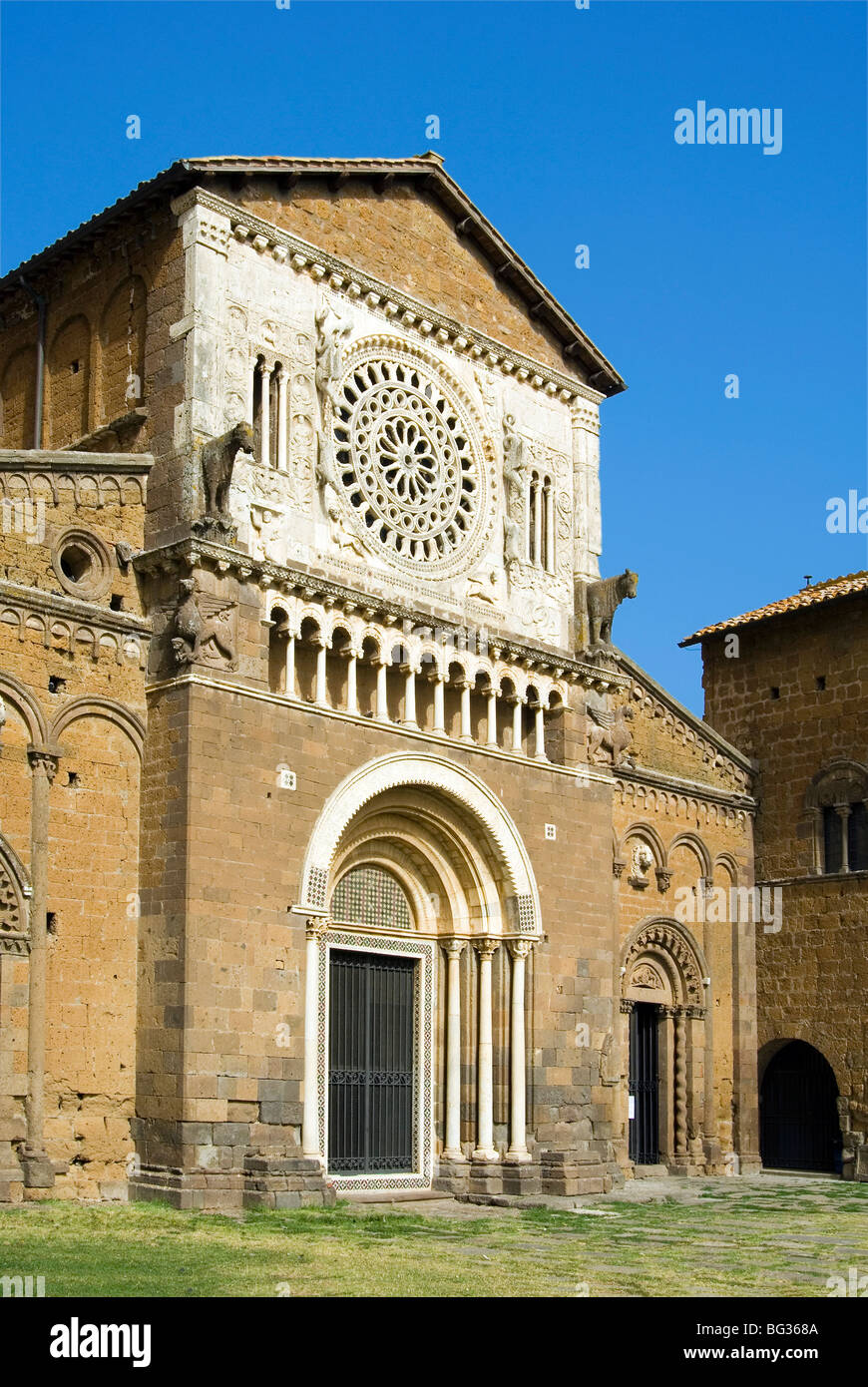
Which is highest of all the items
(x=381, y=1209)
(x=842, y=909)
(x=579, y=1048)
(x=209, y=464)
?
(x=209, y=464)

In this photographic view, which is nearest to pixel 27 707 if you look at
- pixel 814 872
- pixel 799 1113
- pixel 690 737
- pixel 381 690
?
pixel 381 690

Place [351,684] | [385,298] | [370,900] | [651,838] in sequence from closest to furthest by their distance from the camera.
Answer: [351,684]
[370,900]
[385,298]
[651,838]

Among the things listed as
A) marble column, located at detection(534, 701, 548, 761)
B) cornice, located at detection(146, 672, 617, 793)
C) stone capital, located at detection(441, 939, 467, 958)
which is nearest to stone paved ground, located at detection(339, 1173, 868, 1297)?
stone capital, located at detection(441, 939, 467, 958)

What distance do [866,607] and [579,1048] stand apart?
11362 mm

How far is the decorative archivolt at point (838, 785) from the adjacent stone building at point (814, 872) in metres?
0.03

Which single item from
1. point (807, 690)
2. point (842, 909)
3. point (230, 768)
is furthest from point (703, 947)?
point (230, 768)

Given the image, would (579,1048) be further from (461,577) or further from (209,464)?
(209,464)

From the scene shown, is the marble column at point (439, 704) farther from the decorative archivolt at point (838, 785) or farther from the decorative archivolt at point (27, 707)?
the decorative archivolt at point (838, 785)

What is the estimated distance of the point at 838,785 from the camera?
32938mm

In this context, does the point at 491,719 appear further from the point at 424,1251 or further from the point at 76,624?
the point at 424,1251

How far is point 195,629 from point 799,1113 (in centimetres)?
1774

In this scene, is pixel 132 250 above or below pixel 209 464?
above

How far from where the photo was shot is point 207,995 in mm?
21188

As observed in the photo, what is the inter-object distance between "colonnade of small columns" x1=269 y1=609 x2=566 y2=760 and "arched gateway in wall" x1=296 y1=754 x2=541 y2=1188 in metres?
0.81
